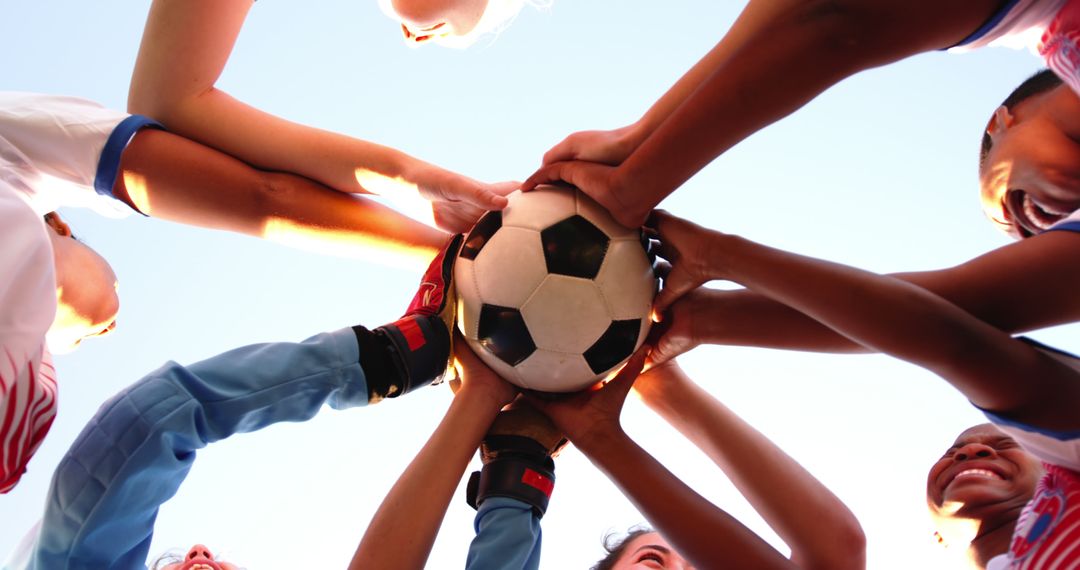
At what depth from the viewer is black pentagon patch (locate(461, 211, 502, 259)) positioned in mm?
2531

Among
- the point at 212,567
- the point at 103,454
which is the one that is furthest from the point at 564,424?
the point at 212,567

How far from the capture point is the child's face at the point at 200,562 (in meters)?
3.21

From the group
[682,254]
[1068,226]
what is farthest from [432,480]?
[1068,226]

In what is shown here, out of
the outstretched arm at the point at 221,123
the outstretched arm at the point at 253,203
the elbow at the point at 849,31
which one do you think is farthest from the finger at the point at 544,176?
the elbow at the point at 849,31

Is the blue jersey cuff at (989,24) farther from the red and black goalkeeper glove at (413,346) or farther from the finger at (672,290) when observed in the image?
the red and black goalkeeper glove at (413,346)

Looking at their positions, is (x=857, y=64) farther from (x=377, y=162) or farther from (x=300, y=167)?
(x=300, y=167)

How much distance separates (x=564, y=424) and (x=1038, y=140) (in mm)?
1553

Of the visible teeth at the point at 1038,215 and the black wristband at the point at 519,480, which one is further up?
the visible teeth at the point at 1038,215

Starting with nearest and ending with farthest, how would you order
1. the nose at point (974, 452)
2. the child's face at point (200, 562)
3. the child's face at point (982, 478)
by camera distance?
the child's face at point (982, 478) < the nose at point (974, 452) < the child's face at point (200, 562)

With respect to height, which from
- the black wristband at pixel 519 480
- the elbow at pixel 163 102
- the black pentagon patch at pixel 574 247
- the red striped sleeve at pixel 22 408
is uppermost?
the elbow at pixel 163 102

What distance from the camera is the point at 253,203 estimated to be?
8.91ft

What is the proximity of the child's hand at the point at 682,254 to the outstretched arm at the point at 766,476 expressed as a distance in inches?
18.7

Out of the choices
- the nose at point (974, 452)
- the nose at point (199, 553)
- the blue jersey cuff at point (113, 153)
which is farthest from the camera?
the nose at point (199, 553)

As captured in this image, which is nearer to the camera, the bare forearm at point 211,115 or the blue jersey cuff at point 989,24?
the blue jersey cuff at point 989,24
